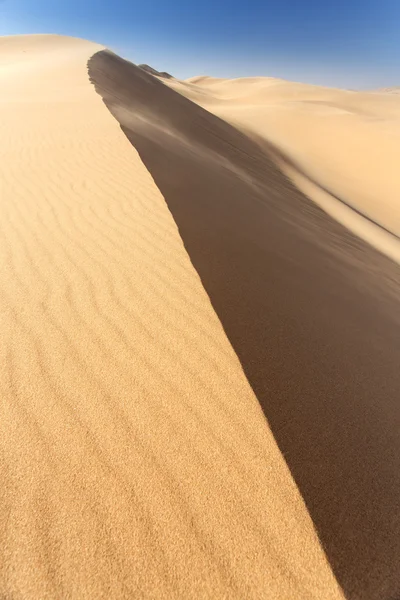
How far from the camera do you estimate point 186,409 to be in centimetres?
175

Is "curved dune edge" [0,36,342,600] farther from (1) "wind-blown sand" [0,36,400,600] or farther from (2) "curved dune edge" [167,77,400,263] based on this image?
(2) "curved dune edge" [167,77,400,263]

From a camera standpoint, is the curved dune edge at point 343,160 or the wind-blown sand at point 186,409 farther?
the curved dune edge at point 343,160

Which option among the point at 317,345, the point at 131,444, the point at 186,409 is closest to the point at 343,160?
the point at 317,345

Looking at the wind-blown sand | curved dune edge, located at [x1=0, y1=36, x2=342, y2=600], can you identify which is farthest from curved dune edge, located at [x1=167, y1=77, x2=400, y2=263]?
→ curved dune edge, located at [x1=0, y1=36, x2=342, y2=600]

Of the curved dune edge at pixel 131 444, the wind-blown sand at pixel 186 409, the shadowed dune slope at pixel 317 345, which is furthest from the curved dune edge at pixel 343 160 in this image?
the curved dune edge at pixel 131 444

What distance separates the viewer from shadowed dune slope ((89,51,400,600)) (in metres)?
1.44

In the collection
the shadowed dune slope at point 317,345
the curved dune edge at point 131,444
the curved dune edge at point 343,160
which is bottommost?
the curved dune edge at point 131,444

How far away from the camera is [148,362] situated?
1.97 metres

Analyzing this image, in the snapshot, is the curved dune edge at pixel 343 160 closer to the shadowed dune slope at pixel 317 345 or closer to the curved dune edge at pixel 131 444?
the shadowed dune slope at pixel 317 345

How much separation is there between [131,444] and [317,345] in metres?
1.28

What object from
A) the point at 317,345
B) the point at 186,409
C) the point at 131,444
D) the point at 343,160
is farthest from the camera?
the point at 343,160

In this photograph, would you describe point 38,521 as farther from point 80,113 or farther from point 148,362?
point 80,113

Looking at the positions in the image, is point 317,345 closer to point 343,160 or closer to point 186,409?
point 186,409

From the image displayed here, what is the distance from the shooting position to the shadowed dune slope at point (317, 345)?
1443 millimetres
